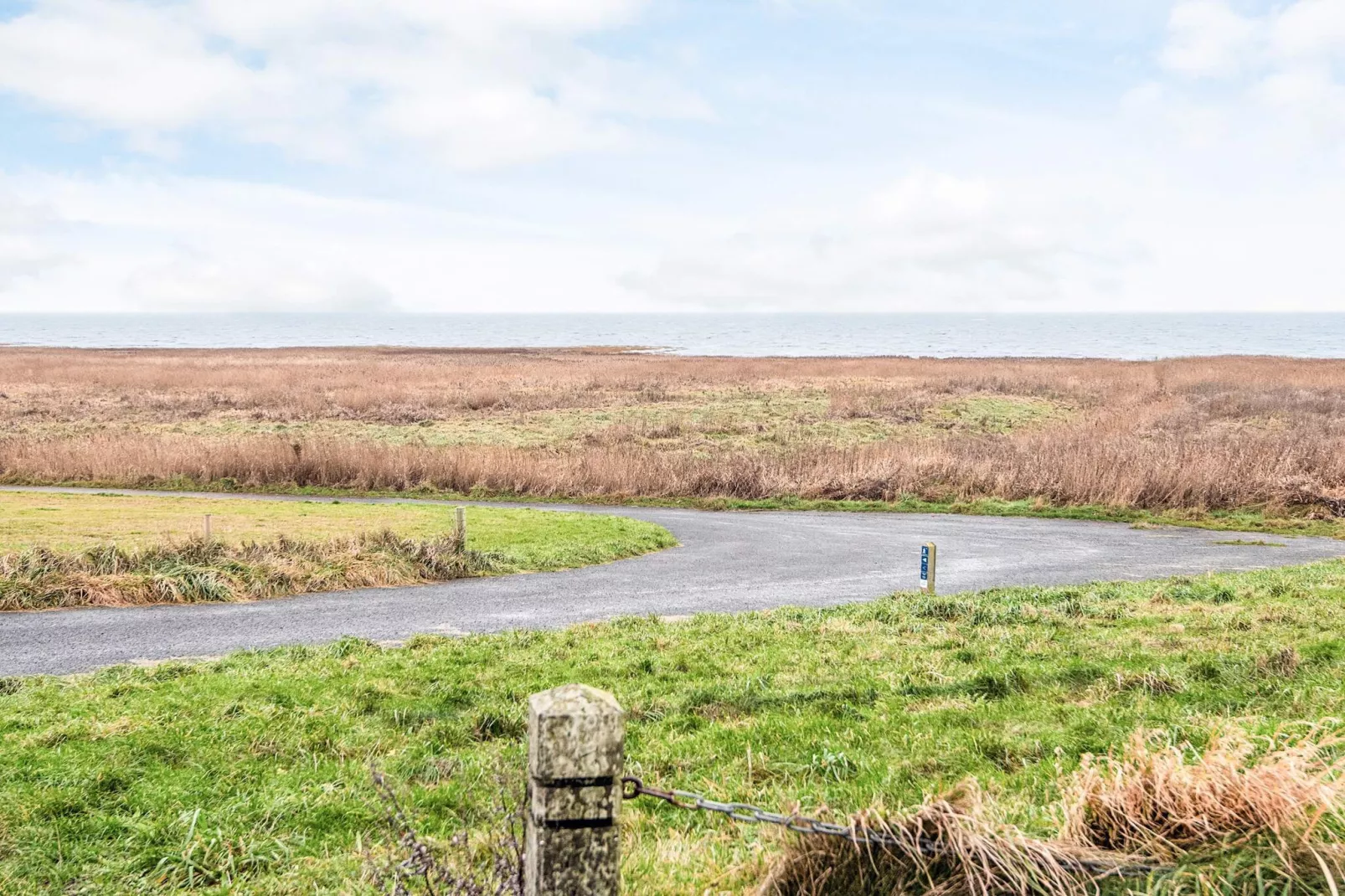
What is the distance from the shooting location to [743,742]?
7.32 meters

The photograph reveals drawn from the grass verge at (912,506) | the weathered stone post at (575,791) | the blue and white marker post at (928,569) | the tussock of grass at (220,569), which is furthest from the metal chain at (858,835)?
the grass verge at (912,506)

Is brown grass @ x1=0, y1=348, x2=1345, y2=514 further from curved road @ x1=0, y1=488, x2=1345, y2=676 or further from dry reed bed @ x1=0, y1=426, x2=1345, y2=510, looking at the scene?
curved road @ x1=0, y1=488, x2=1345, y2=676

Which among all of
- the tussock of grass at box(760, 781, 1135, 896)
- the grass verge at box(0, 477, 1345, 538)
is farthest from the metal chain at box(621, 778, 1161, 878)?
the grass verge at box(0, 477, 1345, 538)

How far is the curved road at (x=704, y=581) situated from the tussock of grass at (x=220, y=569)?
0.51 m

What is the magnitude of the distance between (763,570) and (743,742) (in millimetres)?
13250

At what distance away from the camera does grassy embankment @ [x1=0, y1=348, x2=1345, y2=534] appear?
30.7m

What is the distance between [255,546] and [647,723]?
1360 cm

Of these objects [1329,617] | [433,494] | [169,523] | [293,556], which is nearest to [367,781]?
[1329,617]

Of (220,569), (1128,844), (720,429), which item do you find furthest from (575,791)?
(720,429)

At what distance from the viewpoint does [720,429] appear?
44719mm

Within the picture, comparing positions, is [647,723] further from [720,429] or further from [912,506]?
[720,429]

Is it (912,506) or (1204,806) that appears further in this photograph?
(912,506)

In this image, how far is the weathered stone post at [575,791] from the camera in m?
2.81

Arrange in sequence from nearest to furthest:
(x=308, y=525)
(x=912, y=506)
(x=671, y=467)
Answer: (x=308, y=525)
(x=912, y=506)
(x=671, y=467)
